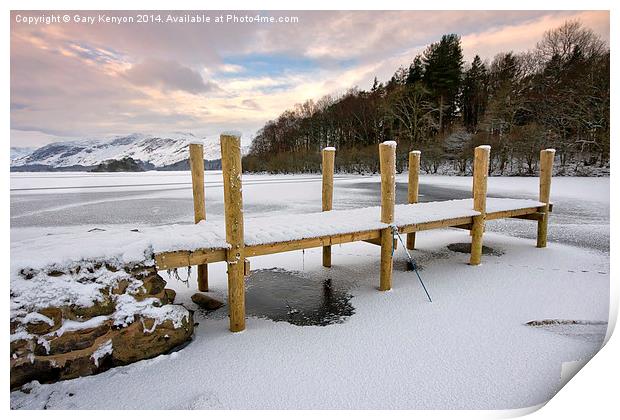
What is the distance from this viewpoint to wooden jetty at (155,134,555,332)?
10.6 feet

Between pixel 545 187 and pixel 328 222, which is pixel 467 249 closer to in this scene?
pixel 545 187

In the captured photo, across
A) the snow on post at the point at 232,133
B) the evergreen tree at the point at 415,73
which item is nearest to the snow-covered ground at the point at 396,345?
the snow on post at the point at 232,133

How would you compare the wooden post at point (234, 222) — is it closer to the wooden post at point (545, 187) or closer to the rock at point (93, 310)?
the rock at point (93, 310)

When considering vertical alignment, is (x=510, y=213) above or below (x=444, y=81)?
below

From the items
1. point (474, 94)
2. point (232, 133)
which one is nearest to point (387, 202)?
point (232, 133)

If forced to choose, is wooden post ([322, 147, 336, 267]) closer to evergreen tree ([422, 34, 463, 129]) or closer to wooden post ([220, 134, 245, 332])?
wooden post ([220, 134, 245, 332])

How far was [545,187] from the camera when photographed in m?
6.52

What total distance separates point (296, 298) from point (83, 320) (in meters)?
2.29

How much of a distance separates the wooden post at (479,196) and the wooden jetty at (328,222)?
0.04 feet

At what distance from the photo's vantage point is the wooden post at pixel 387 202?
428 cm

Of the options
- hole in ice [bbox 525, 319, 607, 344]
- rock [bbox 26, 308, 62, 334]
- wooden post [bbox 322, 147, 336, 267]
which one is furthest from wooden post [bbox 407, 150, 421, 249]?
rock [bbox 26, 308, 62, 334]
